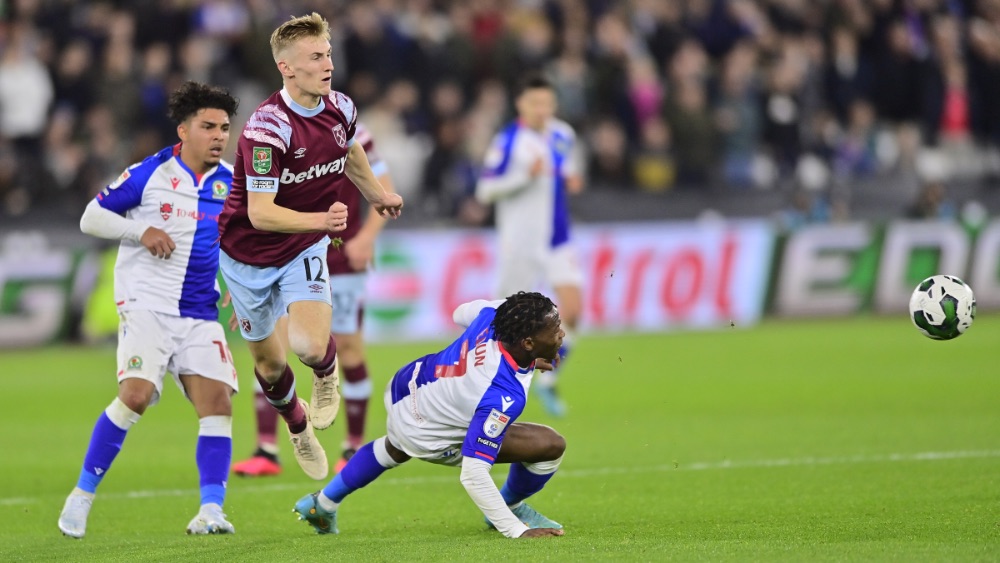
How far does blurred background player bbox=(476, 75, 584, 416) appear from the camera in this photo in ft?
43.3

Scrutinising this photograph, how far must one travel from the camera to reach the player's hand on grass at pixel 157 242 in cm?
778

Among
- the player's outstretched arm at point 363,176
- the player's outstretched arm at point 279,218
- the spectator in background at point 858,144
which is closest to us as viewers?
the player's outstretched arm at point 279,218

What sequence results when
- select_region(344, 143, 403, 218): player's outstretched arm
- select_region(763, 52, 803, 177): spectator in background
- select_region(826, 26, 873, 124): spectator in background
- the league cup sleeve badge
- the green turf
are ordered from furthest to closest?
select_region(826, 26, 873, 124): spectator in background → select_region(763, 52, 803, 177): spectator in background → the league cup sleeve badge → select_region(344, 143, 403, 218): player's outstretched arm → the green turf

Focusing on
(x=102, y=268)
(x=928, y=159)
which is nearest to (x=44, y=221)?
(x=102, y=268)

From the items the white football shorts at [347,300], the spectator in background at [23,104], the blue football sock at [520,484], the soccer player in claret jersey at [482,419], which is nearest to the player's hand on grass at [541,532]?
the soccer player in claret jersey at [482,419]

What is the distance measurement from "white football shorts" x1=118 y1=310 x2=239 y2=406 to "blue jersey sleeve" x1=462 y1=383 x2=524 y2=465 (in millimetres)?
1889

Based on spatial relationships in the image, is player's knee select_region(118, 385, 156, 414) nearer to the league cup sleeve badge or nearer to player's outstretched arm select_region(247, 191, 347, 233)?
the league cup sleeve badge

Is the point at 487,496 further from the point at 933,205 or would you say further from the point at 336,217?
the point at 933,205

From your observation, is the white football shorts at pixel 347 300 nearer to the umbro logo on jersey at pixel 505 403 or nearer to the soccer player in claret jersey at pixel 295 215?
the soccer player in claret jersey at pixel 295 215

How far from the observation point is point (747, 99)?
2175 cm

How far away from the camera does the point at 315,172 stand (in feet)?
24.3

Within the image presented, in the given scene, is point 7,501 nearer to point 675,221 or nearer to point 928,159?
point 675,221

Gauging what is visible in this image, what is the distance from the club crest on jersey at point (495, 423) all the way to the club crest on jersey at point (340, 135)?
5.63ft

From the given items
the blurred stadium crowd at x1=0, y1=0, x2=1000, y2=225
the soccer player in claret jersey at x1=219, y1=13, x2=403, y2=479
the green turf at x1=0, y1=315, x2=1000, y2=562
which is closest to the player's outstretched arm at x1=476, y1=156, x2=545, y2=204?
the green turf at x1=0, y1=315, x2=1000, y2=562
